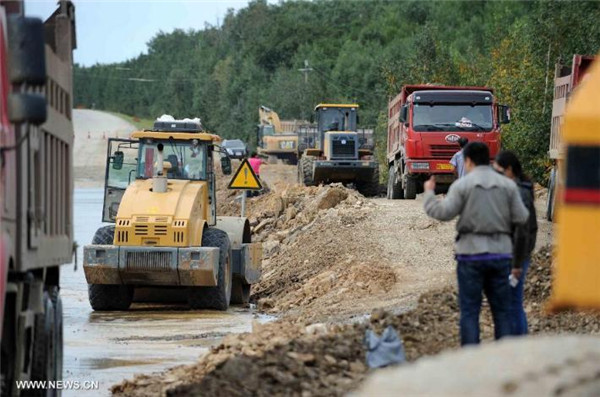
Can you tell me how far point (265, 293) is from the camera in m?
24.3

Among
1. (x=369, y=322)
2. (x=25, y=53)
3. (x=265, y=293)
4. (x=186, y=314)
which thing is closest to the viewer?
(x=25, y=53)

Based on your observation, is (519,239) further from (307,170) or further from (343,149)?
(307,170)

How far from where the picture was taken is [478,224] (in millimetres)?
10383

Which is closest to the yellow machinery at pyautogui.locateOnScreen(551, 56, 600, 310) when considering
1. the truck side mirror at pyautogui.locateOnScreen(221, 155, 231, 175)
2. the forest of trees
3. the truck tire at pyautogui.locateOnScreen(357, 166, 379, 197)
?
the truck side mirror at pyautogui.locateOnScreen(221, 155, 231, 175)

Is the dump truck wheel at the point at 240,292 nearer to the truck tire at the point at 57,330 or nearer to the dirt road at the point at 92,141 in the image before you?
the truck tire at the point at 57,330

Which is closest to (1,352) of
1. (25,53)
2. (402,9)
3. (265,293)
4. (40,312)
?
(40,312)

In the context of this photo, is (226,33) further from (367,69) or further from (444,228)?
(444,228)

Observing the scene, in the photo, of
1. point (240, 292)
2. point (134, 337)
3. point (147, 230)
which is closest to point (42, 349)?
point (134, 337)

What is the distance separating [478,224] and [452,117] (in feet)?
72.9

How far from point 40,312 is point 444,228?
1629 centimetres

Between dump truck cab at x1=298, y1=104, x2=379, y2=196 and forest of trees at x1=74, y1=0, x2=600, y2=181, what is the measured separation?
4799mm

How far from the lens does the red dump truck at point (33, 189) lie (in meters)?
8.42

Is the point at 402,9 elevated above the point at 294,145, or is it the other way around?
the point at 402,9

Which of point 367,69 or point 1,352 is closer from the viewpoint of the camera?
point 1,352
